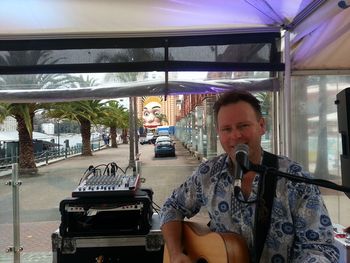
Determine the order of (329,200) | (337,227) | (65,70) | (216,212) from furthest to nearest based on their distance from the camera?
(65,70), (329,200), (337,227), (216,212)

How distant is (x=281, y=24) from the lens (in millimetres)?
3686

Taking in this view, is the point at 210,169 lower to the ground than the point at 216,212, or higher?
higher

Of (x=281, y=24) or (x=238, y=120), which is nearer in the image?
(x=238, y=120)

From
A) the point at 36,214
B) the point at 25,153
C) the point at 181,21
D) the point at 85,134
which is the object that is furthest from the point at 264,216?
the point at 85,134

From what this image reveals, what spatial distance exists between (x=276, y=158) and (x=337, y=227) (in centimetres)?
173

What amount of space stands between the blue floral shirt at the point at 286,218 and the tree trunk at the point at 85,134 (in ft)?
74.8

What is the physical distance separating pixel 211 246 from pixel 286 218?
1.13ft

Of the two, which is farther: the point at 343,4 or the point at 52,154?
the point at 52,154

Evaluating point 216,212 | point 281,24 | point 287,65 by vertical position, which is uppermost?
point 281,24

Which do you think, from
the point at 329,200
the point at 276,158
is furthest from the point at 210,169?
the point at 329,200

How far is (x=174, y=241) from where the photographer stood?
79.9 inches

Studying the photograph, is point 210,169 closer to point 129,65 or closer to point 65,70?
point 129,65

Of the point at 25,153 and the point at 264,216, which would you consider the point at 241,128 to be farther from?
the point at 25,153

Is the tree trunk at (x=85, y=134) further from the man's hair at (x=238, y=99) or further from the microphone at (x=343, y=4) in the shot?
the man's hair at (x=238, y=99)
